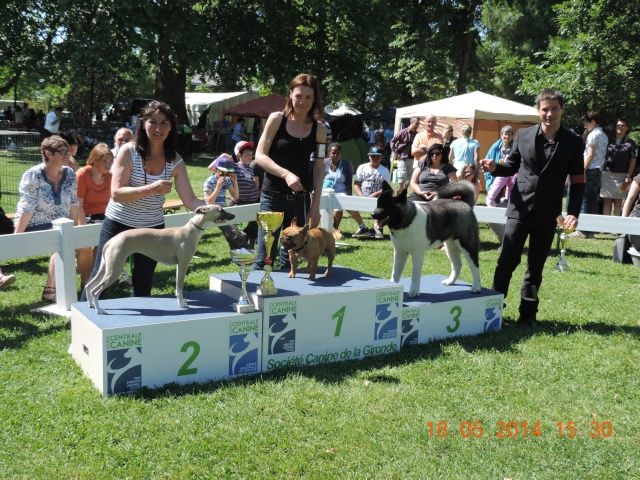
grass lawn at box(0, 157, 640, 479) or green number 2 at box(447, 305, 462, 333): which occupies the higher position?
green number 2 at box(447, 305, 462, 333)

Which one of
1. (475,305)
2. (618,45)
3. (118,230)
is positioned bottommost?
(475,305)

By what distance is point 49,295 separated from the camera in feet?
20.9

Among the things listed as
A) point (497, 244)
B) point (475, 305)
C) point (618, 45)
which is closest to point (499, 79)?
point (618, 45)

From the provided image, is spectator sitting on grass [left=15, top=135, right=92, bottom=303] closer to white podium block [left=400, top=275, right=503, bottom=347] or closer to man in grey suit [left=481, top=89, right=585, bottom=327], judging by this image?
white podium block [left=400, top=275, right=503, bottom=347]

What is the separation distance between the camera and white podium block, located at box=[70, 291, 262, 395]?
4.04m

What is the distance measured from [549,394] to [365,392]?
1.37 metres

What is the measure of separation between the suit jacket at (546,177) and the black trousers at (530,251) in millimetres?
77

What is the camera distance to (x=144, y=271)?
16.1ft

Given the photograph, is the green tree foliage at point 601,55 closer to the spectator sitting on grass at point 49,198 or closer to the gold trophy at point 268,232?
the spectator sitting on grass at point 49,198

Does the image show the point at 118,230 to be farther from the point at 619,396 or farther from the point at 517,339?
the point at 619,396

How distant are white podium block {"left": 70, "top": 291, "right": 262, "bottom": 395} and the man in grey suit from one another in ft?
9.02

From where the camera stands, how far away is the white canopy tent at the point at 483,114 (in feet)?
55.6
